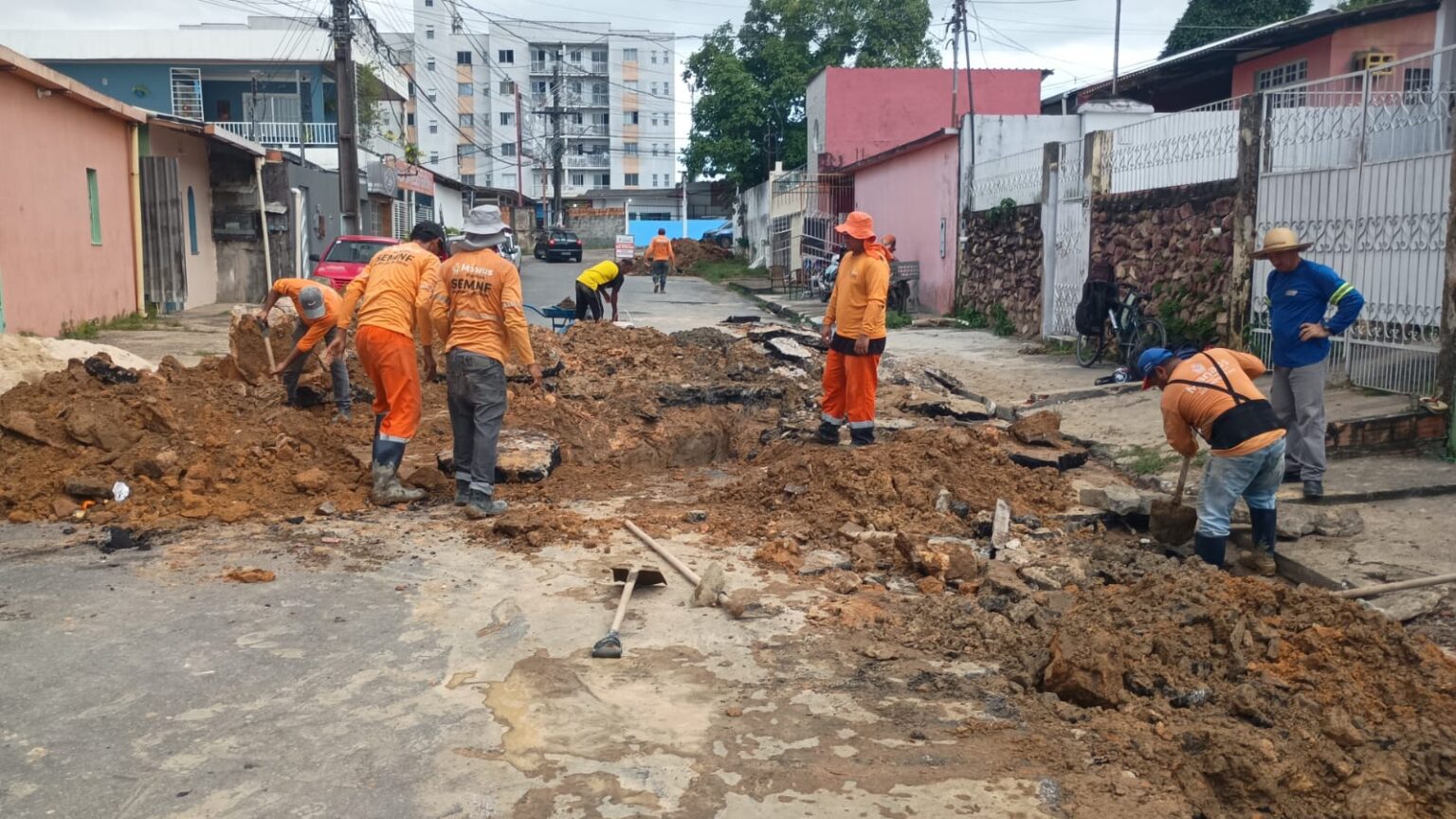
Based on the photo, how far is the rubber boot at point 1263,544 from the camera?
589 centimetres

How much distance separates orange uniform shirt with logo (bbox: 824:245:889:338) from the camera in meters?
8.74

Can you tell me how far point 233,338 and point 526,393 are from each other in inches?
98.5

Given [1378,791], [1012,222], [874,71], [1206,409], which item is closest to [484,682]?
[1378,791]

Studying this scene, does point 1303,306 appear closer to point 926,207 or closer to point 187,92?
point 926,207

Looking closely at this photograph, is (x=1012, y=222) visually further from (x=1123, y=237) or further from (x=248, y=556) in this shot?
(x=248, y=556)

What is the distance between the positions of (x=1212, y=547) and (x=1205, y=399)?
Result: 0.74 m

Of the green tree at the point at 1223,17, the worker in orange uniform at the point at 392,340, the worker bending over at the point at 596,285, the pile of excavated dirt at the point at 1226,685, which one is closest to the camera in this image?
the pile of excavated dirt at the point at 1226,685

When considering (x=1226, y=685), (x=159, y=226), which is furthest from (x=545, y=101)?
(x=1226, y=685)

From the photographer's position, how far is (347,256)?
64.9 ft

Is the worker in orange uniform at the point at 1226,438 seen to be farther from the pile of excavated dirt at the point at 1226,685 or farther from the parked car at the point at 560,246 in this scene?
the parked car at the point at 560,246

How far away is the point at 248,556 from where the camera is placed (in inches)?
244

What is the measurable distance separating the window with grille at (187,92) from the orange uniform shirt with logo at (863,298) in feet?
116

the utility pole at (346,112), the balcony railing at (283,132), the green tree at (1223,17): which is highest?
the green tree at (1223,17)

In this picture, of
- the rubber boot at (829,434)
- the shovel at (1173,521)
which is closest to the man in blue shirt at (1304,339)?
the shovel at (1173,521)
